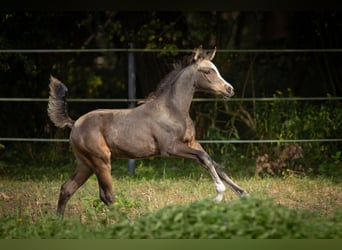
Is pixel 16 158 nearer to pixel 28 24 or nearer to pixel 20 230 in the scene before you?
pixel 28 24

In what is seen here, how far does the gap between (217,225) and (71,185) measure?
6.73 ft

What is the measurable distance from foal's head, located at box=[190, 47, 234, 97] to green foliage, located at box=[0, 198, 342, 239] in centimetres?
183

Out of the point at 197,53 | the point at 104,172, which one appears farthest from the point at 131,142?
the point at 197,53

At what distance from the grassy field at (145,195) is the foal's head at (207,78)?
1133 mm

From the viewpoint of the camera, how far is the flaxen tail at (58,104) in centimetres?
759

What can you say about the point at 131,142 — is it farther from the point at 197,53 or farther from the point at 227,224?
the point at 227,224

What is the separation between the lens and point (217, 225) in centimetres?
589

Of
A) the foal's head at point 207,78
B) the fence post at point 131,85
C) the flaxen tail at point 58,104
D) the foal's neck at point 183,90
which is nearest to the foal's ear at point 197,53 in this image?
the foal's head at point 207,78

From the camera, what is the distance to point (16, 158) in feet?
38.3

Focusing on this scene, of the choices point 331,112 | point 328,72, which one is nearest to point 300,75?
point 328,72

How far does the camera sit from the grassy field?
7.30 m

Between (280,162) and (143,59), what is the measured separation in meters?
2.96

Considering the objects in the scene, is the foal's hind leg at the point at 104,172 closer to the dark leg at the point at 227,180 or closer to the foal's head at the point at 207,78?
the dark leg at the point at 227,180

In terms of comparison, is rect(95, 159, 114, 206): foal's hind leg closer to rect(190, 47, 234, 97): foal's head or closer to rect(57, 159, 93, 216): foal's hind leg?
rect(57, 159, 93, 216): foal's hind leg
